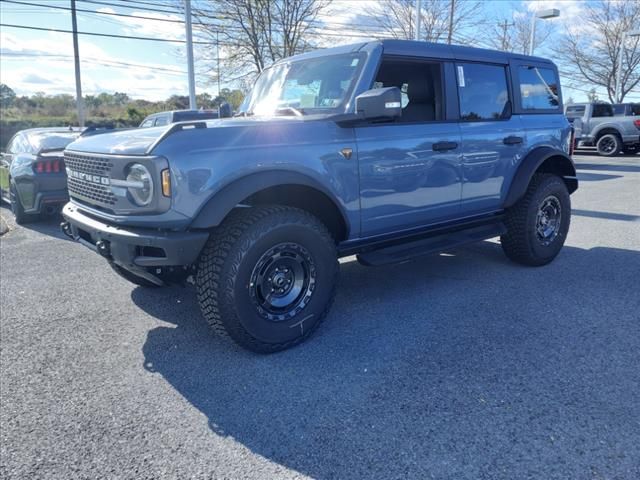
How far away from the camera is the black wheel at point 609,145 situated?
18.3 m

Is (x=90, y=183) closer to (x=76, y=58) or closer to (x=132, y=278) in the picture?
(x=132, y=278)

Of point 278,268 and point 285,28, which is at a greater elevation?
point 285,28

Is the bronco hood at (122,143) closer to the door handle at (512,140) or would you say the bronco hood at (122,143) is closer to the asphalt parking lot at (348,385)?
the asphalt parking lot at (348,385)

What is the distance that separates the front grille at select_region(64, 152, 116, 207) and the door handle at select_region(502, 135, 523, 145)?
3.32m

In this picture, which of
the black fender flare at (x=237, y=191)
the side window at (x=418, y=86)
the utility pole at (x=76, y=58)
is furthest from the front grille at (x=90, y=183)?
the utility pole at (x=76, y=58)

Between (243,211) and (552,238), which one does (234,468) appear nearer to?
(243,211)

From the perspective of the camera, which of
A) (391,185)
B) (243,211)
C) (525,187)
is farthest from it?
(525,187)

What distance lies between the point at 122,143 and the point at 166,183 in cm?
55

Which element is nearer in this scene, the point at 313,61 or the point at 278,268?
the point at 278,268

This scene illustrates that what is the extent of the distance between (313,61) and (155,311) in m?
2.42

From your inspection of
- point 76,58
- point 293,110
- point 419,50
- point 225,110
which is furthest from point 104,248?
point 76,58

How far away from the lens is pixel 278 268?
3279 mm

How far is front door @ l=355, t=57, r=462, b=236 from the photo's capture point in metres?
3.55

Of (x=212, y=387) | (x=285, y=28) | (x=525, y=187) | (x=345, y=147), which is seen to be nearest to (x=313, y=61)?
(x=345, y=147)
